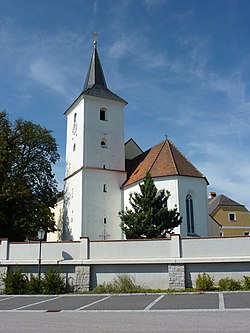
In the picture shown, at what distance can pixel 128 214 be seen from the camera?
2278 cm

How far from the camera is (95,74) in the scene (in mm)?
Result: 35438

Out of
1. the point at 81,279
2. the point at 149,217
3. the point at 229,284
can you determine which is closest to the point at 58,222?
the point at 149,217

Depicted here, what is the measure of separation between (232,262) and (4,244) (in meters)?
11.2

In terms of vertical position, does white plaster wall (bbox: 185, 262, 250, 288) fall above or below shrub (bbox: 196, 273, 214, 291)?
above

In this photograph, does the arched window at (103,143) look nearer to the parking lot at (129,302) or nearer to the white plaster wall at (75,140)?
the white plaster wall at (75,140)

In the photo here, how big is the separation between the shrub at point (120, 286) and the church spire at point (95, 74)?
2216 centimetres

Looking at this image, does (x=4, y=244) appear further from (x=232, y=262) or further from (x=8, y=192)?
(x=232, y=262)

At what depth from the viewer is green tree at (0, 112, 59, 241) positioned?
26859 mm

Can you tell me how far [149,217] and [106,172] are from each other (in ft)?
35.1

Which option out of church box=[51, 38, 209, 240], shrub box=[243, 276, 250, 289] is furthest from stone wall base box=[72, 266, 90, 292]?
church box=[51, 38, 209, 240]

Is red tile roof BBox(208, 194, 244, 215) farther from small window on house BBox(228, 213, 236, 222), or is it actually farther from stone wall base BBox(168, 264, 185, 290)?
stone wall base BBox(168, 264, 185, 290)

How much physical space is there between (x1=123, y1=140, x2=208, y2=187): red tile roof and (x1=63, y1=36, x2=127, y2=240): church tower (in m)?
1.83

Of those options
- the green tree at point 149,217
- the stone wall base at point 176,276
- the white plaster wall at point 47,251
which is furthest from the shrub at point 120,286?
the green tree at point 149,217

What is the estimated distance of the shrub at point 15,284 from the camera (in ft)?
56.4
